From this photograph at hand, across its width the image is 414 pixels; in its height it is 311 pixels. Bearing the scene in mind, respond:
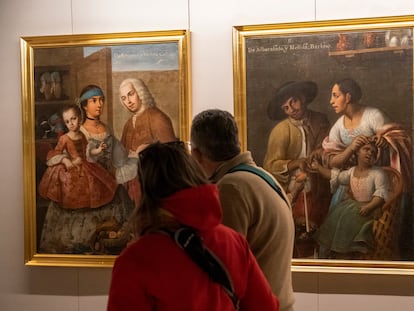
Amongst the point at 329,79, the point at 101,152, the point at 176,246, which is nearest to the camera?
the point at 176,246

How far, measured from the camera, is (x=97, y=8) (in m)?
2.55

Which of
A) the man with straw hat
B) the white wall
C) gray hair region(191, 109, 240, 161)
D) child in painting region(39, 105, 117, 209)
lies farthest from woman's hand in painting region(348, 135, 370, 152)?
child in painting region(39, 105, 117, 209)

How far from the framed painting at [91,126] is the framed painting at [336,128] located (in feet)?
1.04

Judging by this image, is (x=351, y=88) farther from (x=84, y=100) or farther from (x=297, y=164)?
(x=84, y=100)

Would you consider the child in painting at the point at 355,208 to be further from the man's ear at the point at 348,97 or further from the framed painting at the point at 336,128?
the man's ear at the point at 348,97

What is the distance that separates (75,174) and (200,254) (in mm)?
1400

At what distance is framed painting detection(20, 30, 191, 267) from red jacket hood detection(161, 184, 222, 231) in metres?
1.18

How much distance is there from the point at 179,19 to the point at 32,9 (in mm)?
699

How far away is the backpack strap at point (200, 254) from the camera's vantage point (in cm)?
127

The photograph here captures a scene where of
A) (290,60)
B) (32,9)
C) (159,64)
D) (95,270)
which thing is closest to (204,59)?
(159,64)

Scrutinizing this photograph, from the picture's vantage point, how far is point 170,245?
126 centimetres

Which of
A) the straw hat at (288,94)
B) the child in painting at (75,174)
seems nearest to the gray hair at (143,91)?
the child in painting at (75,174)

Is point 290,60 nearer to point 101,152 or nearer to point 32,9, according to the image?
point 101,152

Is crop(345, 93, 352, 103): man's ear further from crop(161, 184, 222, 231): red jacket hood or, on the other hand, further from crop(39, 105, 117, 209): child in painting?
crop(161, 184, 222, 231): red jacket hood
